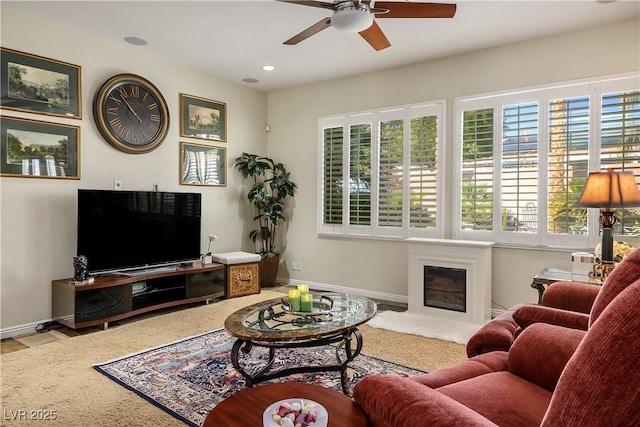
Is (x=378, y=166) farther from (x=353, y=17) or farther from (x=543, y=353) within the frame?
(x=543, y=353)

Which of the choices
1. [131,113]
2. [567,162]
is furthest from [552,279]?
[131,113]

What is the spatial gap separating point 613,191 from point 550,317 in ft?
4.30

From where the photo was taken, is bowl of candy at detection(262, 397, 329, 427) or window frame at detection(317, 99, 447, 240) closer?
bowl of candy at detection(262, 397, 329, 427)

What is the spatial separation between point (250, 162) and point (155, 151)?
52.8 inches

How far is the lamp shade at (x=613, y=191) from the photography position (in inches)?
108

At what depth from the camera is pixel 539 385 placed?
1649 mm

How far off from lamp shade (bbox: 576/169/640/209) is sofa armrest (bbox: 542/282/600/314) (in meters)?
0.74

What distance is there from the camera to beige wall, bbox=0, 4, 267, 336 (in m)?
3.60

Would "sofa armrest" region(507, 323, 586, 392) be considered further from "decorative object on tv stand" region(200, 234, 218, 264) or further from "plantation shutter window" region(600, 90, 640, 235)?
"decorative object on tv stand" region(200, 234, 218, 264)

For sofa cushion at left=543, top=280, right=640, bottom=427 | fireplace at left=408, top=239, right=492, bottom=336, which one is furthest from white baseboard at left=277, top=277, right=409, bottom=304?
sofa cushion at left=543, top=280, right=640, bottom=427

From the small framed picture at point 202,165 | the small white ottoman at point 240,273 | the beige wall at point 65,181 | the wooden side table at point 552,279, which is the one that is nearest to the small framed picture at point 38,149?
the beige wall at point 65,181

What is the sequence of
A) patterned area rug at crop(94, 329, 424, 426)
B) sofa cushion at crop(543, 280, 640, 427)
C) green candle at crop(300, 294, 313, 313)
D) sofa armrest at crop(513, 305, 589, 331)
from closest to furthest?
sofa cushion at crop(543, 280, 640, 427) → sofa armrest at crop(513, 305, 589, 331) → patterned area rug at crop(94, 329, 424, 426) → green candle at crop(300, 294, 313, 313)

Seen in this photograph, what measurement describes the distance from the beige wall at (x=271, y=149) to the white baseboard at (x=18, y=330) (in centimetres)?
1

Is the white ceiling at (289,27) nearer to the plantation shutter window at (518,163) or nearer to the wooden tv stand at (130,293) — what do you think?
the plantation shutter window at (518,163)
